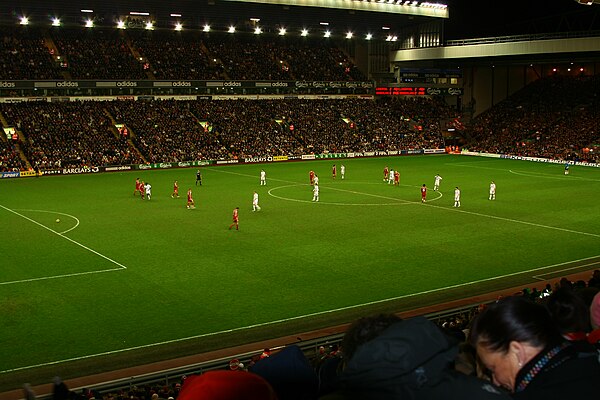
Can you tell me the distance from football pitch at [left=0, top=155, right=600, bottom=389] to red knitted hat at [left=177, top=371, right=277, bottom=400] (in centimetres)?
1267

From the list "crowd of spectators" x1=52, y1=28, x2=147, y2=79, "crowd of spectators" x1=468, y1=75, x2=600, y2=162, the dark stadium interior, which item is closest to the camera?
the dark stadium interior

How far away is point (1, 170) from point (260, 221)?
28.9 metres

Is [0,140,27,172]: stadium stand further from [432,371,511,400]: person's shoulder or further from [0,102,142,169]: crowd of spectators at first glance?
[432,371,511,400]: person's shoulder

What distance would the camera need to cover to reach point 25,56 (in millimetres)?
65500

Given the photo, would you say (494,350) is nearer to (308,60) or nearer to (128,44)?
(128,44)

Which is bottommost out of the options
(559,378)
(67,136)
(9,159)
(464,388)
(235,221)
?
(235,221)

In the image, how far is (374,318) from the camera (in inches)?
143

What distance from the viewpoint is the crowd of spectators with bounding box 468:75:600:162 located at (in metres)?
67.8

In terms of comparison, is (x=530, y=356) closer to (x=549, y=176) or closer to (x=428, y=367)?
(x=428, y=367)

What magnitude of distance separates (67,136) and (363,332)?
199ft

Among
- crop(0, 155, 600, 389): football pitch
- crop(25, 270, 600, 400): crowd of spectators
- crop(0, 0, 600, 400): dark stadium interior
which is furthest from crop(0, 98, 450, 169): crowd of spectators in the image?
crop(25, 270, 600, 400): crowd of spectators

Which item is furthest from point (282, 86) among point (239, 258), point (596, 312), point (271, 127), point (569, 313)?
point (596, 312)

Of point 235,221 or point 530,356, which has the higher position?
point 530,356

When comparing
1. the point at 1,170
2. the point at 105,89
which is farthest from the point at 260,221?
the point at 105,89
